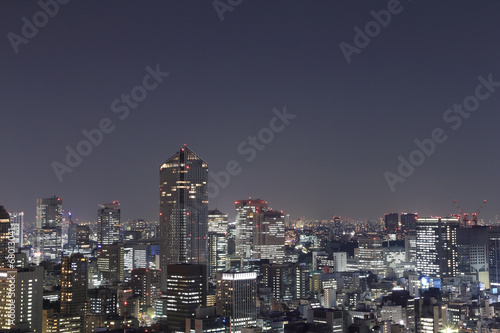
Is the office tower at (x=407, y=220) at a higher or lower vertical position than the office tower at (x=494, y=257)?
higher

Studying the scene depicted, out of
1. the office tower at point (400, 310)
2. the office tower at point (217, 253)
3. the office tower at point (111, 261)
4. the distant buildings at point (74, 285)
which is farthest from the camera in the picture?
the office tower at point (217, 253)

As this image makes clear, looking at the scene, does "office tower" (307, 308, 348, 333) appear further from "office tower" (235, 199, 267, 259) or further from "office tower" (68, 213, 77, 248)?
"office tower" (68, 213, 77, 248)

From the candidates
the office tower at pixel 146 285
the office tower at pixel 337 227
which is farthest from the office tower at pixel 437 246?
the office tower at pixel 337 227

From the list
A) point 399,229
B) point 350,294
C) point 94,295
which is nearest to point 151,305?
point 94,295

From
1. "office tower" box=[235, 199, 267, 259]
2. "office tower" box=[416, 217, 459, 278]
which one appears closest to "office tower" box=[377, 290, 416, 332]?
"office tower" box=[416, 217, 459, 278]

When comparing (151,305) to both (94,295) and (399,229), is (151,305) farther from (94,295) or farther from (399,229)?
(399,229)

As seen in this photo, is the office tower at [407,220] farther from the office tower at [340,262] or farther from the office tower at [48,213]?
the office tower at [48,213]
